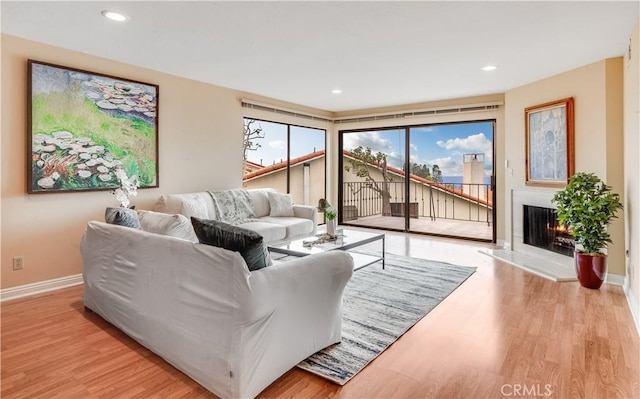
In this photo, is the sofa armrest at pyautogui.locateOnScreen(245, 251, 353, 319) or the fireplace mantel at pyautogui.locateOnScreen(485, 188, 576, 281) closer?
the sofa armrest at pyautogui.locateOnScreen(245, 251, 353, 319)

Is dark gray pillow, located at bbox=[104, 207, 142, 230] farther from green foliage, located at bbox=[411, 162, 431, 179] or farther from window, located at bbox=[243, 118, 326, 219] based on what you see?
green foliage, located at bbox=[411, 162, 431, 179]

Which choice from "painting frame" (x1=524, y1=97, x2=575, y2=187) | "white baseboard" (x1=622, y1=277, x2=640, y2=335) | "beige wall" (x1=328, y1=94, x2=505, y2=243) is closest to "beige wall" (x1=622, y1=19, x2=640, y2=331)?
"white baseboard" (x1=622, y1=277, x2=640, y2=335)

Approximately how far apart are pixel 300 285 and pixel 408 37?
247cm

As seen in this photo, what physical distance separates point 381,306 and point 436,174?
453 centimetres

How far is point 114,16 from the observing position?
9.14ft

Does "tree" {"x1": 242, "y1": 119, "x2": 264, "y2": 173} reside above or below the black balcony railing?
above

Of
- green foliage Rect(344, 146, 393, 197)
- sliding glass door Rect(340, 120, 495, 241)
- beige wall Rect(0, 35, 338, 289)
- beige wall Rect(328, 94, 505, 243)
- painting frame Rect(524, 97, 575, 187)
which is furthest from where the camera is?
green foliage Rect(344, 146, 393, 197)

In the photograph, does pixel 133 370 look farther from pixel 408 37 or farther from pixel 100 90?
pixel 408 37

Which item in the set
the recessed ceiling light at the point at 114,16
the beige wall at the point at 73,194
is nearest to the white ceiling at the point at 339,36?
the recessed ceiling light at the point at 114,16

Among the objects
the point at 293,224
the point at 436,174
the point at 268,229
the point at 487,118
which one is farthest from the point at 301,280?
the point at 436,174

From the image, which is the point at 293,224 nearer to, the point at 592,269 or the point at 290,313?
the point at 290,313

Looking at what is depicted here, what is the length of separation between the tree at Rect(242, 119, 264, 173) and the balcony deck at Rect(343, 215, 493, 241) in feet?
8.94

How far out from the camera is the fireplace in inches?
173

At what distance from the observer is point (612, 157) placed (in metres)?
3.73
